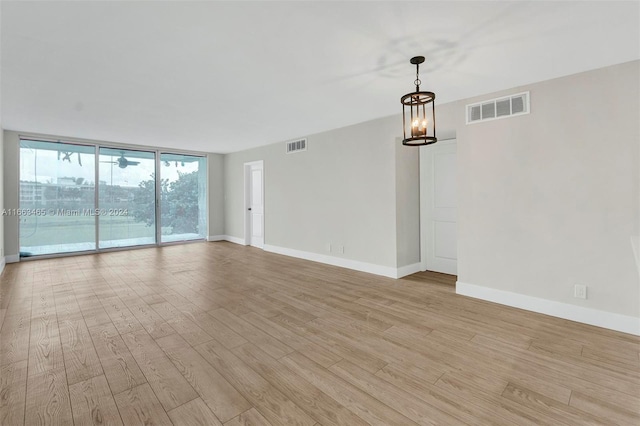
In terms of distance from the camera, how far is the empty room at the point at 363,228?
1.94 meters

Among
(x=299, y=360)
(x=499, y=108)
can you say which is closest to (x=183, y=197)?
(x=299, y=360)

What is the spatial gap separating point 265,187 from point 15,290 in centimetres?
449

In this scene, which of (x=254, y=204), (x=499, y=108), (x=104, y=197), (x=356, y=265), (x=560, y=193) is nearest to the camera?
(x=560, y=193)

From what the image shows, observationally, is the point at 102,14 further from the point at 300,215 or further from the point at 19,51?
the point at 300,215

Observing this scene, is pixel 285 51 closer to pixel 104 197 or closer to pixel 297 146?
pixel 297 146

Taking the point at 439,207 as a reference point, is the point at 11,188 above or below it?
above

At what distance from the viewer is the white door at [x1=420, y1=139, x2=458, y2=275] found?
476 cm

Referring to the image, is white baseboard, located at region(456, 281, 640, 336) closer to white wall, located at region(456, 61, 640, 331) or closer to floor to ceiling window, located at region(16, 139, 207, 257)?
white wall, located at region(456, 61, 640, 331)

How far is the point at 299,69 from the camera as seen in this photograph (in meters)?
2.95

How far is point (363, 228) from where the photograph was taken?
5.04 metres

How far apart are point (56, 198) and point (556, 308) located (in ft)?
28.6

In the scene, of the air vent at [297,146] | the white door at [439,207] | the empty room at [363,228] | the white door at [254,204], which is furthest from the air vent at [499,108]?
the white door at [254,204]

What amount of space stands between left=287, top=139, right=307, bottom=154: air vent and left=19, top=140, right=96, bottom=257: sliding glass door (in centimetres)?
445

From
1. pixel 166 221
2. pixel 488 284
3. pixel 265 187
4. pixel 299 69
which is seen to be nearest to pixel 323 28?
pixel 299 69
